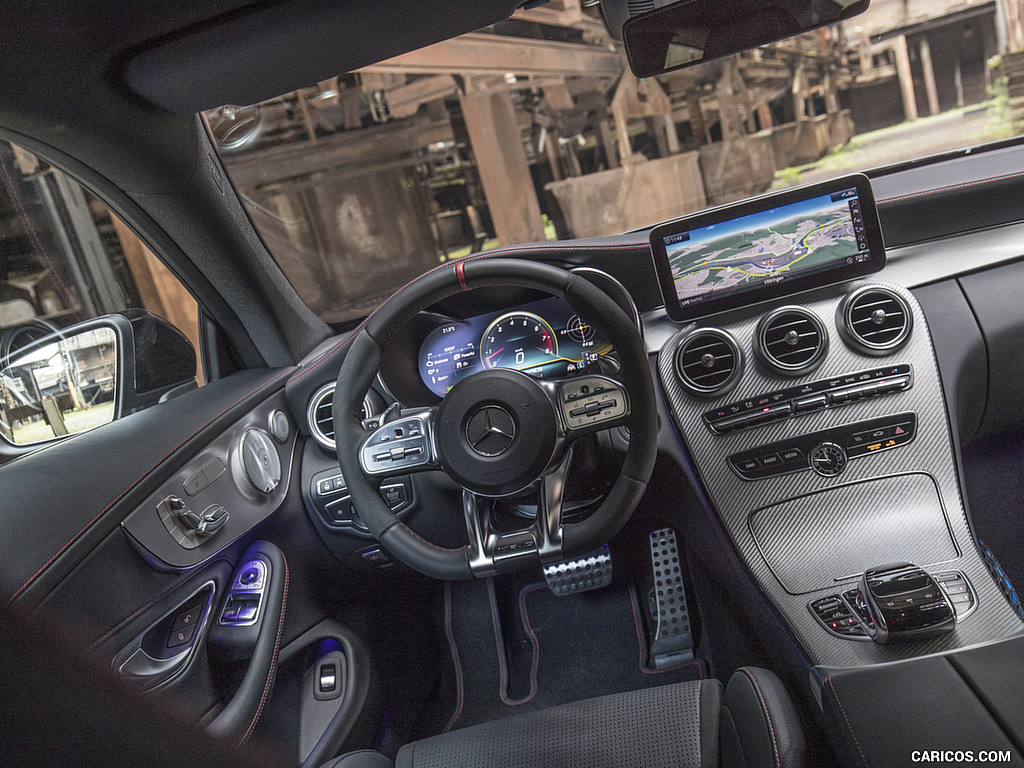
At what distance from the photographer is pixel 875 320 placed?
1.96 m

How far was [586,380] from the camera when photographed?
163 cm

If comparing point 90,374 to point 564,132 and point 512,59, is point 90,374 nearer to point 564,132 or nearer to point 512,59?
point 512,59

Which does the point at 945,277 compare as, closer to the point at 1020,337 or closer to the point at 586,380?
the point at 1020,337

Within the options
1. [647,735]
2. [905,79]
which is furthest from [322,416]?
[905,79]

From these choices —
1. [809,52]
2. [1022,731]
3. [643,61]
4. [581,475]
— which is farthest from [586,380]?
[809,52]

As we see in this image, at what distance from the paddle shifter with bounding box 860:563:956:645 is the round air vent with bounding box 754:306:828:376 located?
618mm

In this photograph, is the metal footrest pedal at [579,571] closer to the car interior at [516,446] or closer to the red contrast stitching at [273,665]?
the car interior at [516,446]

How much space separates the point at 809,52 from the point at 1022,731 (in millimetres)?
3250

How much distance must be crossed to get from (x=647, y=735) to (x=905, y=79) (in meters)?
2.86

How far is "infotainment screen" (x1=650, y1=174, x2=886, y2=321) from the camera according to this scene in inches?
76.2

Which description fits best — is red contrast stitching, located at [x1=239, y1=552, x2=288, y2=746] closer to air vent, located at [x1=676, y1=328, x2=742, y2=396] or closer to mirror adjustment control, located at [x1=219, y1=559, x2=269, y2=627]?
mirror adjustment control, located at [x1=219, y1=559, x2=269, y2=627]

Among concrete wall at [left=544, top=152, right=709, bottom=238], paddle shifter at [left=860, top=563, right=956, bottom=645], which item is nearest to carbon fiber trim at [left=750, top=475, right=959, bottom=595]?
paddle shifter at [left=860, top=563, right=956, bottom=645]

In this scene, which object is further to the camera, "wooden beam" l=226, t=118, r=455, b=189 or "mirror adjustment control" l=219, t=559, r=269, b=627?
"wooden beam" l=226, t=118, r=455, b=189

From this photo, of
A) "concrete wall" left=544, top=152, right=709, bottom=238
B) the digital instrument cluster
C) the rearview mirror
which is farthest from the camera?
"concrete wall" left=544, top=152, right=709, bottom=238
